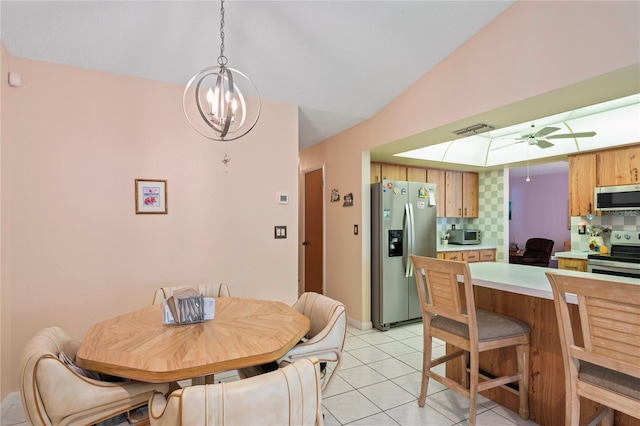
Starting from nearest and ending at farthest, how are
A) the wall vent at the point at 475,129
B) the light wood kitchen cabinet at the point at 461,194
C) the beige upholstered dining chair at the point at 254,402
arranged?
1. the beige upholstered dining chair at the point at 254,402
2. the wall vent at the point at 475,129
3. the light wood kitchen cabinet at the point at 461,194

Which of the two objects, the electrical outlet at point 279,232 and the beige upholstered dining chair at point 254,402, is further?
the electrical outlet at point 279,232

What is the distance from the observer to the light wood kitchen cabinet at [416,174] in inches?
195

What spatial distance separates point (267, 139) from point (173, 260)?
4.84 feet

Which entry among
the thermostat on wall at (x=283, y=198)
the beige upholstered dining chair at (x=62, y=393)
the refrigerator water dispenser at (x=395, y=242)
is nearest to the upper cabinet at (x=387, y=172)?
the refrigerator water dispenser at (x=395, y=242)

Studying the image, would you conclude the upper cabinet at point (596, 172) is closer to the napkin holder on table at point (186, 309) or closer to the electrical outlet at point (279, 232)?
the electrical outlet at point (279, 232)

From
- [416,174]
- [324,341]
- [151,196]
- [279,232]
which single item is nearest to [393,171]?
[416,174]

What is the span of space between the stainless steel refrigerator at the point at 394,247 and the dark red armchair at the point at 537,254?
3318 mm

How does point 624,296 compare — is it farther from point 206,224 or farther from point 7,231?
point 7,231

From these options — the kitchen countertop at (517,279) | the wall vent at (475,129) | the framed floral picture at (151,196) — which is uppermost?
the wall vent at (475,129)

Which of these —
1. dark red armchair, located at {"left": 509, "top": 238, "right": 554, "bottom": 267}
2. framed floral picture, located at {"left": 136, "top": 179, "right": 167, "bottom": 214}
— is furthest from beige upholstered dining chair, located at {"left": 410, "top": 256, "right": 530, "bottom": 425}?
dark red armchair, located at {"left": 509, "top": 238, "right": 554, "bottom": 267}

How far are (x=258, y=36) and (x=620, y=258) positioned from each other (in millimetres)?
4588

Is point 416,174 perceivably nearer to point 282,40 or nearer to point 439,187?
point 439,187

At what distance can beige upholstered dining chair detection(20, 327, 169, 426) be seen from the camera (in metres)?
1.23

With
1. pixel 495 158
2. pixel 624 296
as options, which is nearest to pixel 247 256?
pixel 624 296
